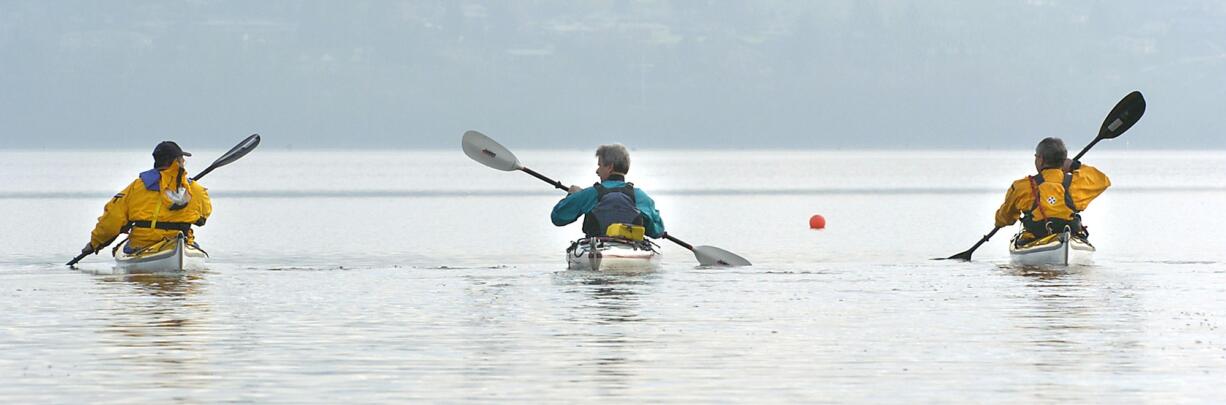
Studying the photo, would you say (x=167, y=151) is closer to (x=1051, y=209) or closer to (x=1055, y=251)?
(x=1051, y=209)

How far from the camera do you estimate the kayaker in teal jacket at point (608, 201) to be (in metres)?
24.6

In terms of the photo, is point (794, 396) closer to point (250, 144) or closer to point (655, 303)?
point (655, 303)

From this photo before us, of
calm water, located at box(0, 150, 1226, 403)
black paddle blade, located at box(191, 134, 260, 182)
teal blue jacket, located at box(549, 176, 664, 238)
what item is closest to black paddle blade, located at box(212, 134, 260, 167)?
black paddle blade, located at box(191, 134, 260, 182)

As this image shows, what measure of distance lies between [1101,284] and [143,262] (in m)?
11.4

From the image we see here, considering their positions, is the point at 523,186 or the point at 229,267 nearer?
the point at 229,267

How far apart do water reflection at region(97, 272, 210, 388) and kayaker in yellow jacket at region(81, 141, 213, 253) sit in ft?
2.09

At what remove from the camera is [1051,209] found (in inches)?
1018

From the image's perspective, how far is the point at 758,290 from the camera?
22938 mm

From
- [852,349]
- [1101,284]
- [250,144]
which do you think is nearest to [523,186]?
[250,144]

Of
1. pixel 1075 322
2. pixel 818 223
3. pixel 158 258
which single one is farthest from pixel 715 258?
pixel 818 223

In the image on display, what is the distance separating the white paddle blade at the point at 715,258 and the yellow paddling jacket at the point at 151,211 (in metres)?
6.83

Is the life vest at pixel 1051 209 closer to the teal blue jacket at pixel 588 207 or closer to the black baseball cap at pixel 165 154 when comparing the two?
the teal blue jacket at pixel 588 207

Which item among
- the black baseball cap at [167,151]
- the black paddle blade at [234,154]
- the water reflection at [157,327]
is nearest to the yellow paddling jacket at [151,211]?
the black baseball cap at [167,151]

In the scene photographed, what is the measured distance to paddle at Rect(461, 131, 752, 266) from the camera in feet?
91.5
